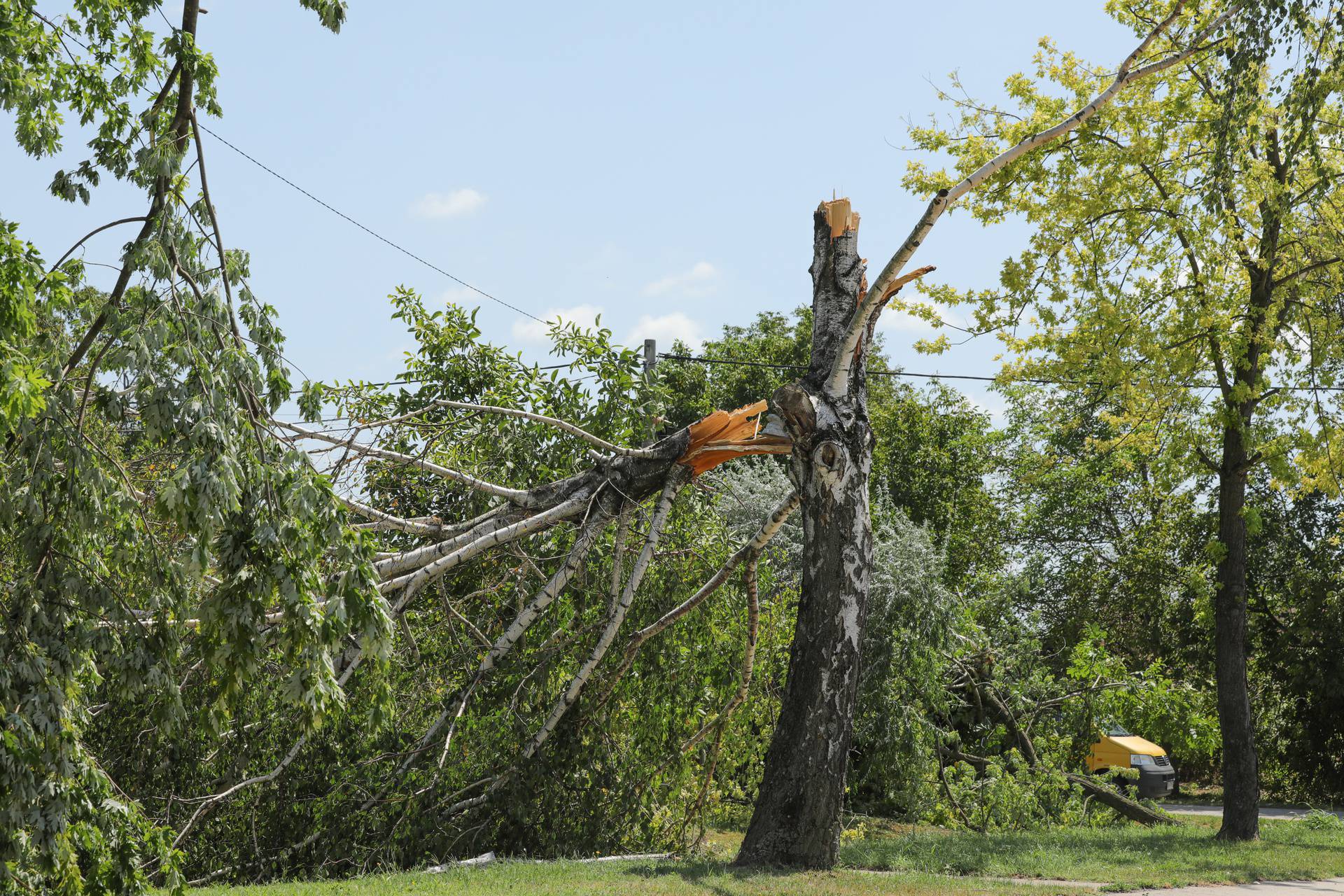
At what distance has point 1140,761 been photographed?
16.9m

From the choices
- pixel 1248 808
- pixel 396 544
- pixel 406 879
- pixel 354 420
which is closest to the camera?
pixel 406 879

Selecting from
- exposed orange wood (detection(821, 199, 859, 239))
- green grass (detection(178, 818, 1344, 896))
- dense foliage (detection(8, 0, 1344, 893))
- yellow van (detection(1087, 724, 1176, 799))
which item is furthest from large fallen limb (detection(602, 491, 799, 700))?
yellow van (detection(1087, 724, 1176, 799))

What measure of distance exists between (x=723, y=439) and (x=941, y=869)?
3.50 meters

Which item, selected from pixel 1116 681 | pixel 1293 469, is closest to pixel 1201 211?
pixel 1293 469

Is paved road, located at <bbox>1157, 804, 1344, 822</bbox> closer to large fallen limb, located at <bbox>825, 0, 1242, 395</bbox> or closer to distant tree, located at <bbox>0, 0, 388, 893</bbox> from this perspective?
large fallen limb, located at <bbox>825, 0, 1242, 395</bbox>

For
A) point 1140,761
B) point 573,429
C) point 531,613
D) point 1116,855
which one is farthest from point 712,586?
point 1140,761

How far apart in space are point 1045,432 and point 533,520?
72.4 ft

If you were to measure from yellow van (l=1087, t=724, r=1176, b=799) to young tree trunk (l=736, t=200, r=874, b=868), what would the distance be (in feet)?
36.0

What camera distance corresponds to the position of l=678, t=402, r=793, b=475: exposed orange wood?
841 centimetres

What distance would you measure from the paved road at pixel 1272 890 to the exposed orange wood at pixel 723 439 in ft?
13.3

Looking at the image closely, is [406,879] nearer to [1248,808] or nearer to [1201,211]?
[1248,808]

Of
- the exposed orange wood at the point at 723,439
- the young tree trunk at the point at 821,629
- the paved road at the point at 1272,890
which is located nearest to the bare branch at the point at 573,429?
the exposed orange wood at the point at 723,439

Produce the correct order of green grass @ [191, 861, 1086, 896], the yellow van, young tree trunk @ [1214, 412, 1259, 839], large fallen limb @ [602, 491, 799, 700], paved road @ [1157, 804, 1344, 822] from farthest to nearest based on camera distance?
the yellow van, paved road @ [1157, 804, 1344, 822], young tree trunk @ [1214, 412, 1259, 839], large fallen limb @ [602, 491, 799, 700], green grass @ [191, 861, 1086, 896]

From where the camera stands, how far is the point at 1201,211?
1086 cm
